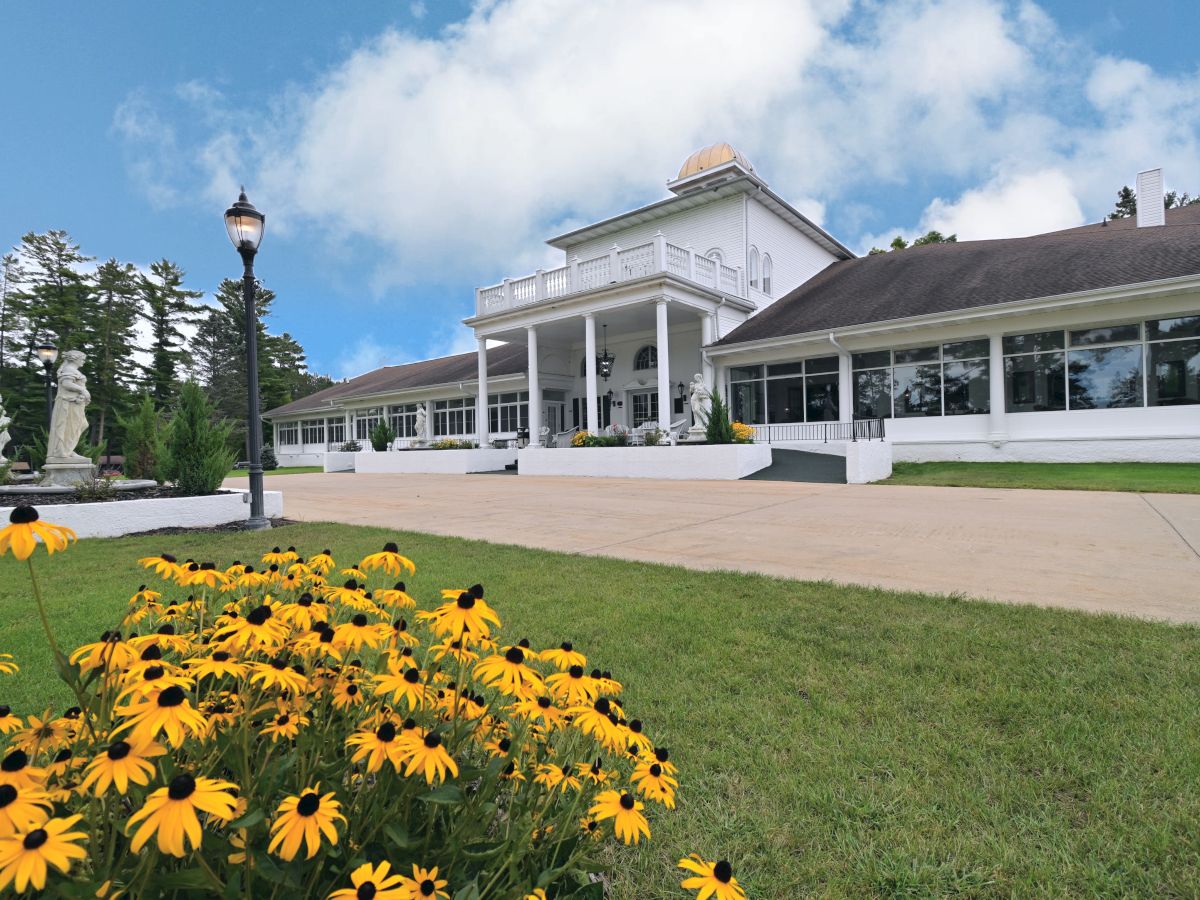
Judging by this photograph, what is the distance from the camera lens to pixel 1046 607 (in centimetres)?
405

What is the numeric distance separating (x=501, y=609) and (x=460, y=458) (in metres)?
18.4

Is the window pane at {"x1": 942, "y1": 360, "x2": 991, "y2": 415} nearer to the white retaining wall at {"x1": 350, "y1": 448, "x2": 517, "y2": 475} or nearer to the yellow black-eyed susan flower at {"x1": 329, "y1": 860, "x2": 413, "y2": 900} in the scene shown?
the white retaining wall at {"x1": 350, "y1": 448, "x2": 517, "y2": 475}

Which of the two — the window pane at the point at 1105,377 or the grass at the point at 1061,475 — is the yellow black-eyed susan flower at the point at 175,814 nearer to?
the grass at the point at 1061,475

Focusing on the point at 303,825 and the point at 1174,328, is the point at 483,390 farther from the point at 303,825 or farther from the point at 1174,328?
the point at 303,825

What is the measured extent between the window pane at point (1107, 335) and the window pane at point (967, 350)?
2.02 m

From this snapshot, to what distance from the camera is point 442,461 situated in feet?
74.7

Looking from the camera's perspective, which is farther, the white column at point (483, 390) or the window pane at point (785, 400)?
the white column at point (483, 390)

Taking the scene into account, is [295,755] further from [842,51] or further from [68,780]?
[842,51]

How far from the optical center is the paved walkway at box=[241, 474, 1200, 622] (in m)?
4.83

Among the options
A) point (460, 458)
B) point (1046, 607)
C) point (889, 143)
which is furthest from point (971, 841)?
point (889, 143)

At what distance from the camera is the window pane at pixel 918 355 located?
1838cm

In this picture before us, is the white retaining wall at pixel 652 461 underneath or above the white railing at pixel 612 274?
underneath

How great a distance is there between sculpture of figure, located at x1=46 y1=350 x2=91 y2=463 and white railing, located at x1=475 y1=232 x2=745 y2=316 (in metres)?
13.2

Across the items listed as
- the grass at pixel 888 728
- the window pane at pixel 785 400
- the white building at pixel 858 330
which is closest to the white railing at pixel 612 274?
the white building at pixel 858 330
